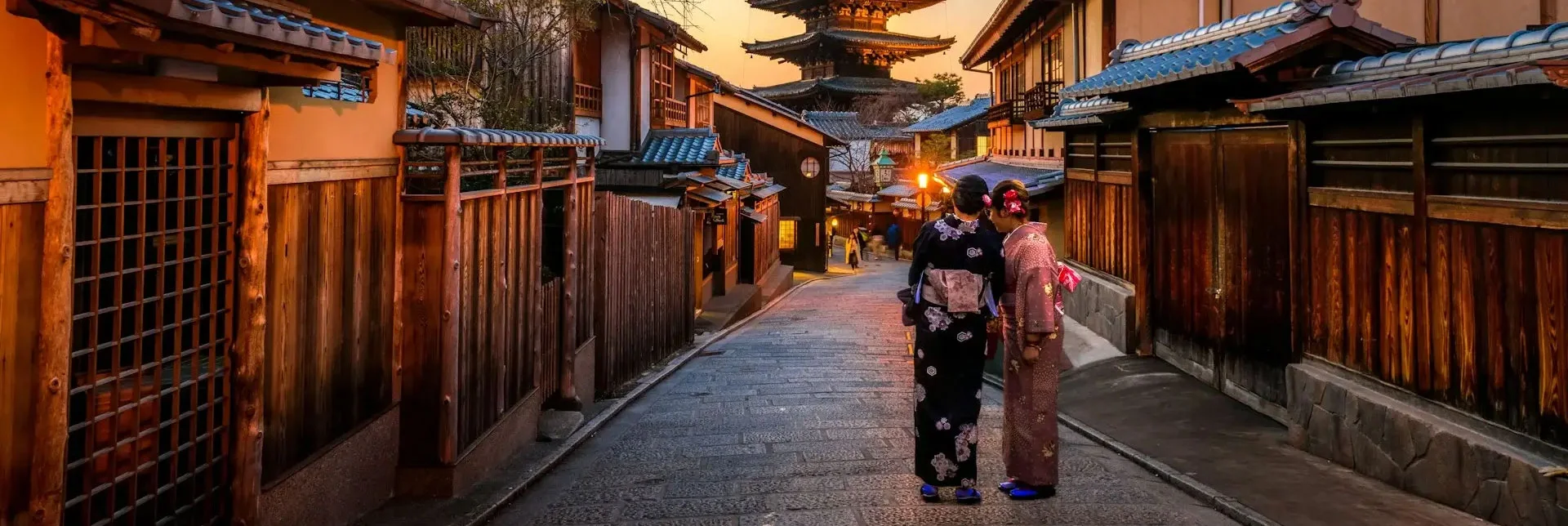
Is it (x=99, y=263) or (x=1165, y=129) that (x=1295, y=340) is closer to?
(x=1165, y=129)

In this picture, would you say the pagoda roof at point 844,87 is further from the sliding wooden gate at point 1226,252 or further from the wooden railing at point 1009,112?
the sliding wooden gate at point 1226,252

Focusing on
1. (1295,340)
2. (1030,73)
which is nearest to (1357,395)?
(1295,340)

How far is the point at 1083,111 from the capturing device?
12742mm

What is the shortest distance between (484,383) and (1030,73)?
1927cm

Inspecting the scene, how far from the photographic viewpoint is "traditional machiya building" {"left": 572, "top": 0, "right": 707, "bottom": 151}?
2059cm

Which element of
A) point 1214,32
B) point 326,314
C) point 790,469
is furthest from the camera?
point 1214,32

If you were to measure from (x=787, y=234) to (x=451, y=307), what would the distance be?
3082 cm

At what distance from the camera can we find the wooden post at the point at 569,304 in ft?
29.5

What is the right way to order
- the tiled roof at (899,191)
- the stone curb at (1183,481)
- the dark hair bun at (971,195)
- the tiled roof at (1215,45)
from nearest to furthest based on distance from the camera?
the stone curb at (1183,481), the dark hair bun at (971,195), the tiled roof at (1215,45), the tiled roof at (899,191)

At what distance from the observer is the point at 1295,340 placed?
7543 mm

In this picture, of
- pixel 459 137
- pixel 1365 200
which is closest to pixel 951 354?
pixel 1365 200

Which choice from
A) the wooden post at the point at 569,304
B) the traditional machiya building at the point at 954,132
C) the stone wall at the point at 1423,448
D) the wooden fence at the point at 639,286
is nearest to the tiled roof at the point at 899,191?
the traditional machiya building at the point at 954,132

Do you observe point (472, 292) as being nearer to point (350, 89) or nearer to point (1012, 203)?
point (350, 89)

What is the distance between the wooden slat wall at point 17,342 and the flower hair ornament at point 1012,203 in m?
4.52
